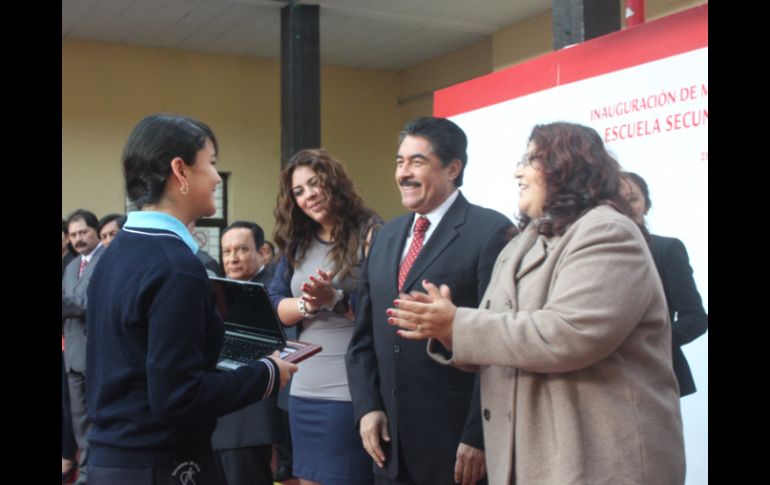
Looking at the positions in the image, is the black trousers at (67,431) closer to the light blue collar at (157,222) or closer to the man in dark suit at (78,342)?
the man in dark suit at (78,342)

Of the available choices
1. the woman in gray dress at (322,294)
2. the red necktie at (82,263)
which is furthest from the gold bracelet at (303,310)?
the red necktie at (82,263)

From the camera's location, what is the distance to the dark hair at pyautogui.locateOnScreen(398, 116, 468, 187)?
2.54 m

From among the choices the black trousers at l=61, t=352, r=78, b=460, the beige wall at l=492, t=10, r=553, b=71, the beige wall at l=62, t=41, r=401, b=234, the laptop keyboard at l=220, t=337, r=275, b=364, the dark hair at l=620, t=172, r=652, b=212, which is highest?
the beige wall at l=492, t=10, r=553, b=71

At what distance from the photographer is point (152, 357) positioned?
1.66m

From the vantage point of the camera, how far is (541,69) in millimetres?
2885

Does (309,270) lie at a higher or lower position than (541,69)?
lower

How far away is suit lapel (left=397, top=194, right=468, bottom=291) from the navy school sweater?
2.40 ft

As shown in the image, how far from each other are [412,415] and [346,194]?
0.99 metres

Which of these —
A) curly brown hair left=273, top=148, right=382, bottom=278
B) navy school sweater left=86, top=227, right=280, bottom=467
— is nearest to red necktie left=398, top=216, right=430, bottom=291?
curly brown hair left=273, top=148, right=382, bottom=278

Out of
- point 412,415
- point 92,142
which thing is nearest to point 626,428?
point 412,415

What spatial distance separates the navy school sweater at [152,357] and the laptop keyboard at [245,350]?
0.25m

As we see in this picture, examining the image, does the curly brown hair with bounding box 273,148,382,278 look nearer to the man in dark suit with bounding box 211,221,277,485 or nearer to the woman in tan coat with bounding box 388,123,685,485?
the man in dark suit with bounding box 211,221,277,485

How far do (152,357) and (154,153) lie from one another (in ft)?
1.55

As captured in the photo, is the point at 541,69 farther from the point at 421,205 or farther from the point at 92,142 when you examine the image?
the point at 92,142
